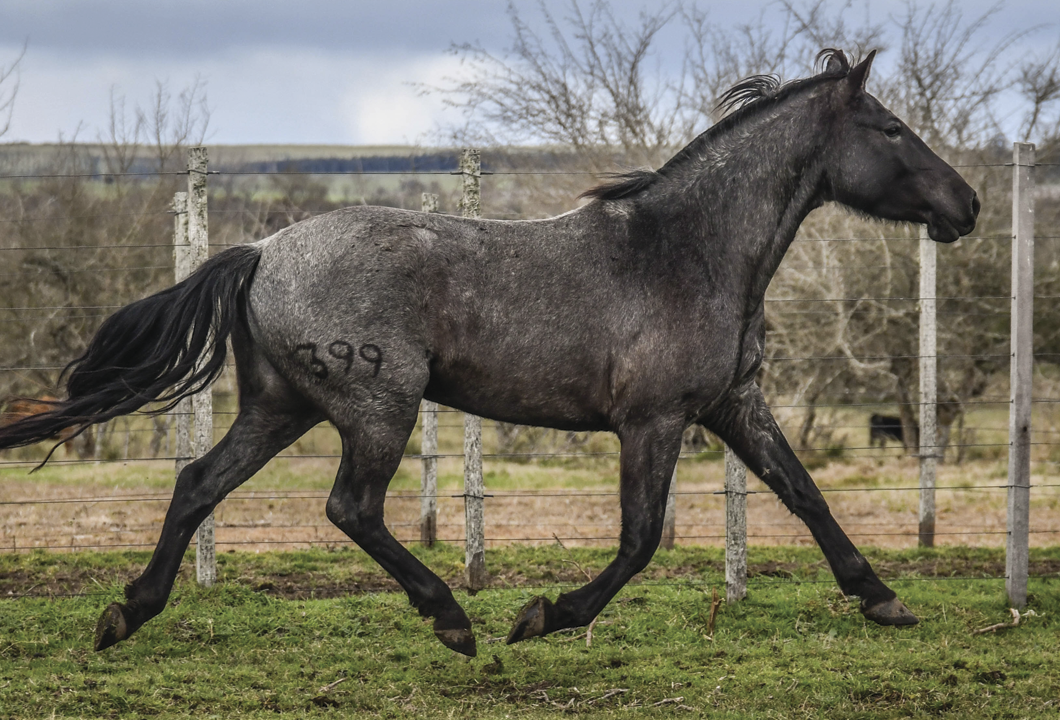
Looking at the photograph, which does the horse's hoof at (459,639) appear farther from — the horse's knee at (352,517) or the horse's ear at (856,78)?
the horse's ear at (856,78)

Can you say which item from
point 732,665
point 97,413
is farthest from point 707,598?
Answer: point 97,413

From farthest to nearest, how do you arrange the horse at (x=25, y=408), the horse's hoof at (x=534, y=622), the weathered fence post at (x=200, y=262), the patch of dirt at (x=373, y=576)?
the patch of dirt at (x=373, y=576)
the weathered fence post at (x=200, y=262)
the horse at (x=25, y=408)
the horse's hoof at (x=534, y=622)

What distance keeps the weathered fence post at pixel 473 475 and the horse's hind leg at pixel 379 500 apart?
2360mm

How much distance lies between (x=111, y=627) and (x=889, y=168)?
3970 millimetres

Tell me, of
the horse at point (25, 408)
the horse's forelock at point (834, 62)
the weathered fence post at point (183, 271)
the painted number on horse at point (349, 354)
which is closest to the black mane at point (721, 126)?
the horse's forelock at point (834, 62)

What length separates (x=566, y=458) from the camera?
14.9 m

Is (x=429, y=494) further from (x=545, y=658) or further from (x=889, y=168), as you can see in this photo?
(x=889, y=168)

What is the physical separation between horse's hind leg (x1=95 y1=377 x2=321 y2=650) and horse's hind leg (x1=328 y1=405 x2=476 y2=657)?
38cm

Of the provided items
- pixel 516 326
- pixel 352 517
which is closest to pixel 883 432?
pixel 516 326

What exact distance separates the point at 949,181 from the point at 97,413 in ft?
13.0

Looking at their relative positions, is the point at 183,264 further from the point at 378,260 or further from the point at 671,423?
the point at 671,423

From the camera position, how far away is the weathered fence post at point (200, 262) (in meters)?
6.54

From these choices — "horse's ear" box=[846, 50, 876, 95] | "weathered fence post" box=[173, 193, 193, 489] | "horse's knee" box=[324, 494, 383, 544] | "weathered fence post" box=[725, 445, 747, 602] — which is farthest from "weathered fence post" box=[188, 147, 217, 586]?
"horse's ear" box=[846, 50, 876, 95]

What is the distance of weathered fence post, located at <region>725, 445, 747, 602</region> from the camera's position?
20.9 ft
